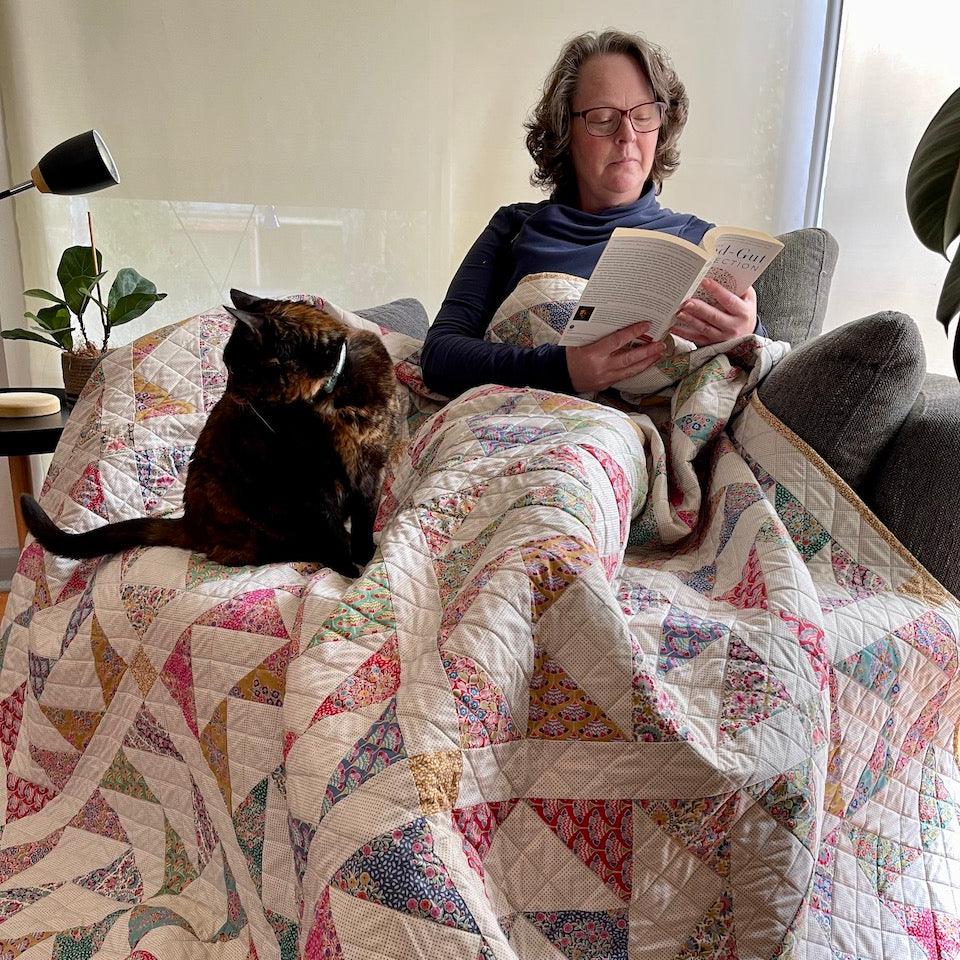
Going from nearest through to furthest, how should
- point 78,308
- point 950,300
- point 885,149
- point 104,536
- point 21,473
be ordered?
point 950,300 → point 104,536 → point 21,473 → point 78,308 → point 885,149

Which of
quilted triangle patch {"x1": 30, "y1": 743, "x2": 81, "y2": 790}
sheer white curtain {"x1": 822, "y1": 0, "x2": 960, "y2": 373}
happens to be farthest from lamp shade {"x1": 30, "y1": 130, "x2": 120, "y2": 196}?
sheer white curtain {"x1": 822, "y1": 0, "x2": 960, "y2": 373}

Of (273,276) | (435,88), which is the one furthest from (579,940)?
(435,88)

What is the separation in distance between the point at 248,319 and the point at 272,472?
21 cm

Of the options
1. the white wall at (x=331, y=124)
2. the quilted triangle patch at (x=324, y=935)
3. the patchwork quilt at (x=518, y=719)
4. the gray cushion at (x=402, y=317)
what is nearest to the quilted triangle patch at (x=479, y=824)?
the patchwork quilt at (x=518, y=719)

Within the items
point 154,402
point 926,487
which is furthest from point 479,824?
point 154,402

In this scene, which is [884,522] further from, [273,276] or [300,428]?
[273,276]

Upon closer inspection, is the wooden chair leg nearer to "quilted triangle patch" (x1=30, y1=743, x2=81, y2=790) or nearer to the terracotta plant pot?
the terracotta plant pot

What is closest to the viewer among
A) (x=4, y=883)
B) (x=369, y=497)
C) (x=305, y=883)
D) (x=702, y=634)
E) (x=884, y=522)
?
(x=305, y=883)

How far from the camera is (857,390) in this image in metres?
1.12

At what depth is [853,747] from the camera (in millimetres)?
951

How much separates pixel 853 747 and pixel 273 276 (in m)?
2.05

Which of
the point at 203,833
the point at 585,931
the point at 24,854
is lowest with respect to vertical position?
the point at 24,854

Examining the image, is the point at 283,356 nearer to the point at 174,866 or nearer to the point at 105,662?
the point at 105,662

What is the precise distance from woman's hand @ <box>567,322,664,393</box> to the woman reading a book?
0.11ft
